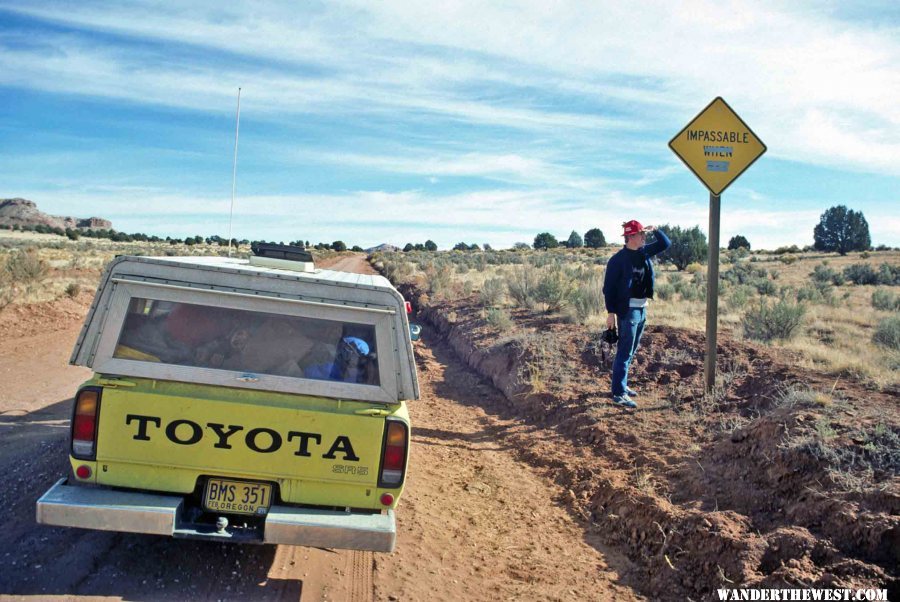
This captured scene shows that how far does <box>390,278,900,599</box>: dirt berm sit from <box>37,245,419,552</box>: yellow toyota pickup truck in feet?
7.48

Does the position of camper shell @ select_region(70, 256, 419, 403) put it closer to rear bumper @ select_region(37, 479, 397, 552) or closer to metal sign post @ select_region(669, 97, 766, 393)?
rear bumper @ select_region(37, 479, 397, 552)

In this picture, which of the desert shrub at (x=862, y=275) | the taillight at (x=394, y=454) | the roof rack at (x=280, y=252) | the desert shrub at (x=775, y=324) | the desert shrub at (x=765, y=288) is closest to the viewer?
the taillight at (x=394, y=454)

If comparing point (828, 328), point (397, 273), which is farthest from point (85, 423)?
point (397, 273)

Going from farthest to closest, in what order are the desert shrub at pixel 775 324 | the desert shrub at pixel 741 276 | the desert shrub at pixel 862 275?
1. the desert shrub at pixel 862 275
2. the desert shrub at pixel 741 276
3. the desert shrub at pixel 775 324

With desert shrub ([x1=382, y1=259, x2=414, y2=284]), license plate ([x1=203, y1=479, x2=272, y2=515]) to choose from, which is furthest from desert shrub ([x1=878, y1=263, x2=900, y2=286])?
license plate ([x1=203, y1=479, x2=272, y2=515])

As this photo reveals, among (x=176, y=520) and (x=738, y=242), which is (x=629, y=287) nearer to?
(x=176, y=520)

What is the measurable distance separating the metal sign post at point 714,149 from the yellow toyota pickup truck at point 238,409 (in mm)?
5076

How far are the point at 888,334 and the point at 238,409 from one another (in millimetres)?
11561

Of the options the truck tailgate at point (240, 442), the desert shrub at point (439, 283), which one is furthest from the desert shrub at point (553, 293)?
the truck tailgate at point (240, 442)

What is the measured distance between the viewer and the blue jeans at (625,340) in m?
7.77

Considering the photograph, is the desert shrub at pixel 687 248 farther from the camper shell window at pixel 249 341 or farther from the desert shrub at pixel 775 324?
the camper shell window at pixel 249 341

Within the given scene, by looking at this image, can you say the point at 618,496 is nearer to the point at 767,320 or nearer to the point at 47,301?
the point at 767,320

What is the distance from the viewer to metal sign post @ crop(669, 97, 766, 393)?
776 cm

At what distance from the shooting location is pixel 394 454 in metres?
3.92
